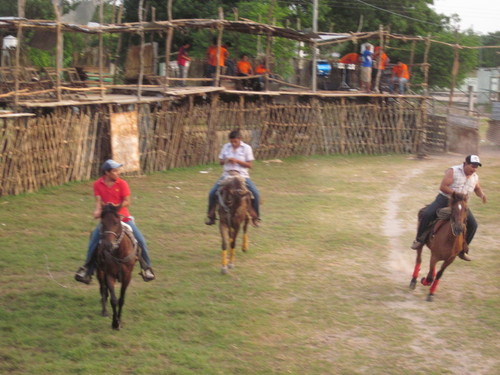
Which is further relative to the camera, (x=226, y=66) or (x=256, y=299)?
(x=226, y=66)

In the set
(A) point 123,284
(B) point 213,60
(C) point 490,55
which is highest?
(C) point 490,55

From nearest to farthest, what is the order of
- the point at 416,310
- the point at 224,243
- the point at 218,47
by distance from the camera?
1. the point at 416,310
2. the point at 224,243
3. the point at 218,47

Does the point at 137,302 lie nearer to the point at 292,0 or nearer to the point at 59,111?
the point at 59,111

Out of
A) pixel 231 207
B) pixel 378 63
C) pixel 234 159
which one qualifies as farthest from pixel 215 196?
pixel 378 63

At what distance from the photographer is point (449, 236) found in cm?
944

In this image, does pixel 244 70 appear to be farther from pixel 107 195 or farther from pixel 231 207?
pixel 107 195

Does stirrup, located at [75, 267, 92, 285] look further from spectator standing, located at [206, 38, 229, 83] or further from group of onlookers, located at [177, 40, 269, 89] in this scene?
spectator standing, located at [206, 38, 229, 83]

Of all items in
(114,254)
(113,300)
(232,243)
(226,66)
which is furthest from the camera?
(226,66)

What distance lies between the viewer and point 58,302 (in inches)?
358

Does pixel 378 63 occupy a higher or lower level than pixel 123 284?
higher

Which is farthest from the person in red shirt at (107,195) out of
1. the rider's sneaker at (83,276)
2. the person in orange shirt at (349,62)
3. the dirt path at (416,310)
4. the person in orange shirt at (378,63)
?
the person in orange shirt at (349,62)

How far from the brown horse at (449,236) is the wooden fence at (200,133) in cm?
966

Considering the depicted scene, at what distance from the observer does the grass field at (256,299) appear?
7480 millimetres

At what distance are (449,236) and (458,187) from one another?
0.70m
